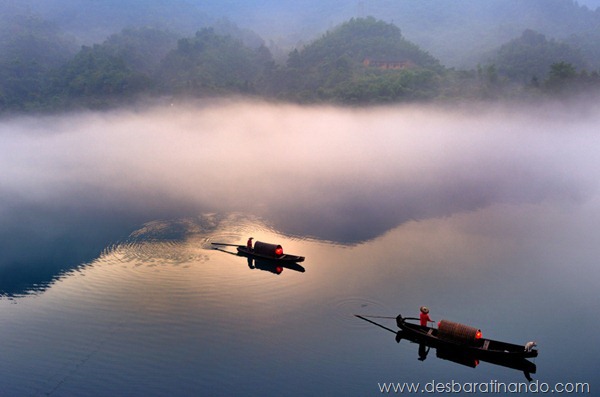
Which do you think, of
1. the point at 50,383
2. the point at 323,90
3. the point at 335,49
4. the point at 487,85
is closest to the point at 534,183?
the point at 487,85

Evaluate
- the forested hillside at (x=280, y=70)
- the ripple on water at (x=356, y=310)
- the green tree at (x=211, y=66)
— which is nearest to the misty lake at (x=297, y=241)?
the ripple on water at (x=356, y=310)

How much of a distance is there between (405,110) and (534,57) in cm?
2497

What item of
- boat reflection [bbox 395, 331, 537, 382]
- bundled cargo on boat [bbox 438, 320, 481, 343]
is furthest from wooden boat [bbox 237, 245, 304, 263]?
bundled cargo on boat [bbox 438, 320, 481, 343]

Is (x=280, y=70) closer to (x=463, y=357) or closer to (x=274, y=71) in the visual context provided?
(x=274, y=71)

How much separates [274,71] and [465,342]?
82276 mm

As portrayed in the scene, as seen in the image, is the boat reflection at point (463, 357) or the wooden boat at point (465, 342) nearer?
the wooden boat at point (465, 342)

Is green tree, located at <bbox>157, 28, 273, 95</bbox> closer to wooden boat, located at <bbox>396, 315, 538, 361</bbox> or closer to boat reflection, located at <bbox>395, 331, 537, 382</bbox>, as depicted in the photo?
boat reflection, located at <bbox>395, 331, 537, 382</bbox>

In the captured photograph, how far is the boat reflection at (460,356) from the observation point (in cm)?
1526

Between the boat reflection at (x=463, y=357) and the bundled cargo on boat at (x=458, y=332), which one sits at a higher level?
the bundled cargo on boat at (x=458, y=332)

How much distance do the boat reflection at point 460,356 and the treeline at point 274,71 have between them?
188 feet

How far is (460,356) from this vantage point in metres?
16.2

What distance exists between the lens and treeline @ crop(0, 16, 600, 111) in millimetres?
71250

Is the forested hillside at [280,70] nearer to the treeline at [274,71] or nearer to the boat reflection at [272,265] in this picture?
the treeline at [274,71]

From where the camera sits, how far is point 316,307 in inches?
757
